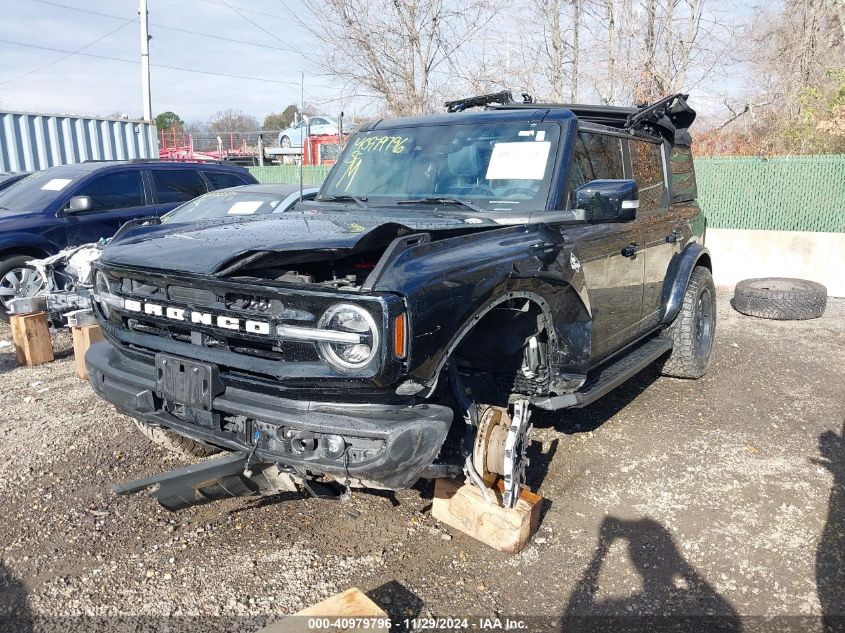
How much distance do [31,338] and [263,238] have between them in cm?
430

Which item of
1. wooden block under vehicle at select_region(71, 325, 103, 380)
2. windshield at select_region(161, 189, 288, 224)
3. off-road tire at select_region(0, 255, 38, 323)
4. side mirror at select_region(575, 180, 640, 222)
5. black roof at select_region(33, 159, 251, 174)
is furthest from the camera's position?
black roof at select_region(33, 159, 251, 174)

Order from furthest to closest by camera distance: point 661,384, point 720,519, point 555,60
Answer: point 555,60, point 661,384, point 720,519

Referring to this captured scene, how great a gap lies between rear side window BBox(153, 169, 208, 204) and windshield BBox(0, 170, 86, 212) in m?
0.90

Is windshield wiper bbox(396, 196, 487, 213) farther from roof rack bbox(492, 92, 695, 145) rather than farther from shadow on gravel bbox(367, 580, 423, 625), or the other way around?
shadow on gravel bbox(367, 580, 423, 625)

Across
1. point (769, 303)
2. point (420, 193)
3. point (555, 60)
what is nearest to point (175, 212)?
point (420, 193)

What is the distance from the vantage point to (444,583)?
9.70ft

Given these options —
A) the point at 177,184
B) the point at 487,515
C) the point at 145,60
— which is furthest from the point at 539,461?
the point at 145,60

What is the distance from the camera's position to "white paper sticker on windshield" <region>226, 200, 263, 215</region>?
23.3ft

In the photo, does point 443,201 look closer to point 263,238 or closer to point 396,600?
point 263,238

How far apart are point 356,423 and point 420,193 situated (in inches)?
74.7

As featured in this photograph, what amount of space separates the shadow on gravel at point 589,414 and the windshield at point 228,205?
3643mm

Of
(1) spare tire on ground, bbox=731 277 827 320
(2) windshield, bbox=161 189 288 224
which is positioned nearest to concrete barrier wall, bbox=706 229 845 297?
(1) spare tire on ground, bbox=731 277 827 320

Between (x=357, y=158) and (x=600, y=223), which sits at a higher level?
(x=357, y=158)

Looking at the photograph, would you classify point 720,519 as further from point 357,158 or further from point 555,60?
point 555,60
